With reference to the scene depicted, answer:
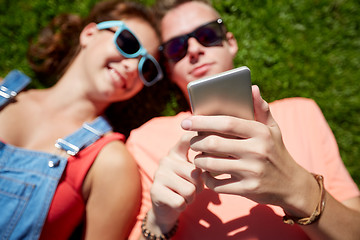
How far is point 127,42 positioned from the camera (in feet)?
7.14

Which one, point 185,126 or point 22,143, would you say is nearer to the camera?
point 185,126

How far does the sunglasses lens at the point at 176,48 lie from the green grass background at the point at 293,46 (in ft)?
2.91

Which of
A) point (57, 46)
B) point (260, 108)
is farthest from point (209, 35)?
point (57, 46)

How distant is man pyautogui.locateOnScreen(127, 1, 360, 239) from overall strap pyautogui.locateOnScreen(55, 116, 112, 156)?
0.26 meters

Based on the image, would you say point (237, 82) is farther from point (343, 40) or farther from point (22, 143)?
point (343, 40)

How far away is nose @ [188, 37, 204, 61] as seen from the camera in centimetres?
208

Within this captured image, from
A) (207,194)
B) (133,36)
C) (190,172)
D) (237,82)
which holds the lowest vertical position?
(207,194)

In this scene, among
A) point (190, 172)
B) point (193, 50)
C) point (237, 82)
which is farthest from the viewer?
point (193, 50)

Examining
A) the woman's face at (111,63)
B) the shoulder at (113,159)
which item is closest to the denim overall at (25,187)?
the shoulder at (113,159)

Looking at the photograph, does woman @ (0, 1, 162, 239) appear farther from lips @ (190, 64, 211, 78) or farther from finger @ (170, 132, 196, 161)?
finger @ (170, 132, 196, 161)

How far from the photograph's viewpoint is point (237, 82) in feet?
3.79

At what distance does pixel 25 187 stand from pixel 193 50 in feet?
4.88

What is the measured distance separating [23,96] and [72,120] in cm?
42

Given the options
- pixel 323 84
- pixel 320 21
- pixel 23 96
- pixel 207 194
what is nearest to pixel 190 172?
pixel 207 194
